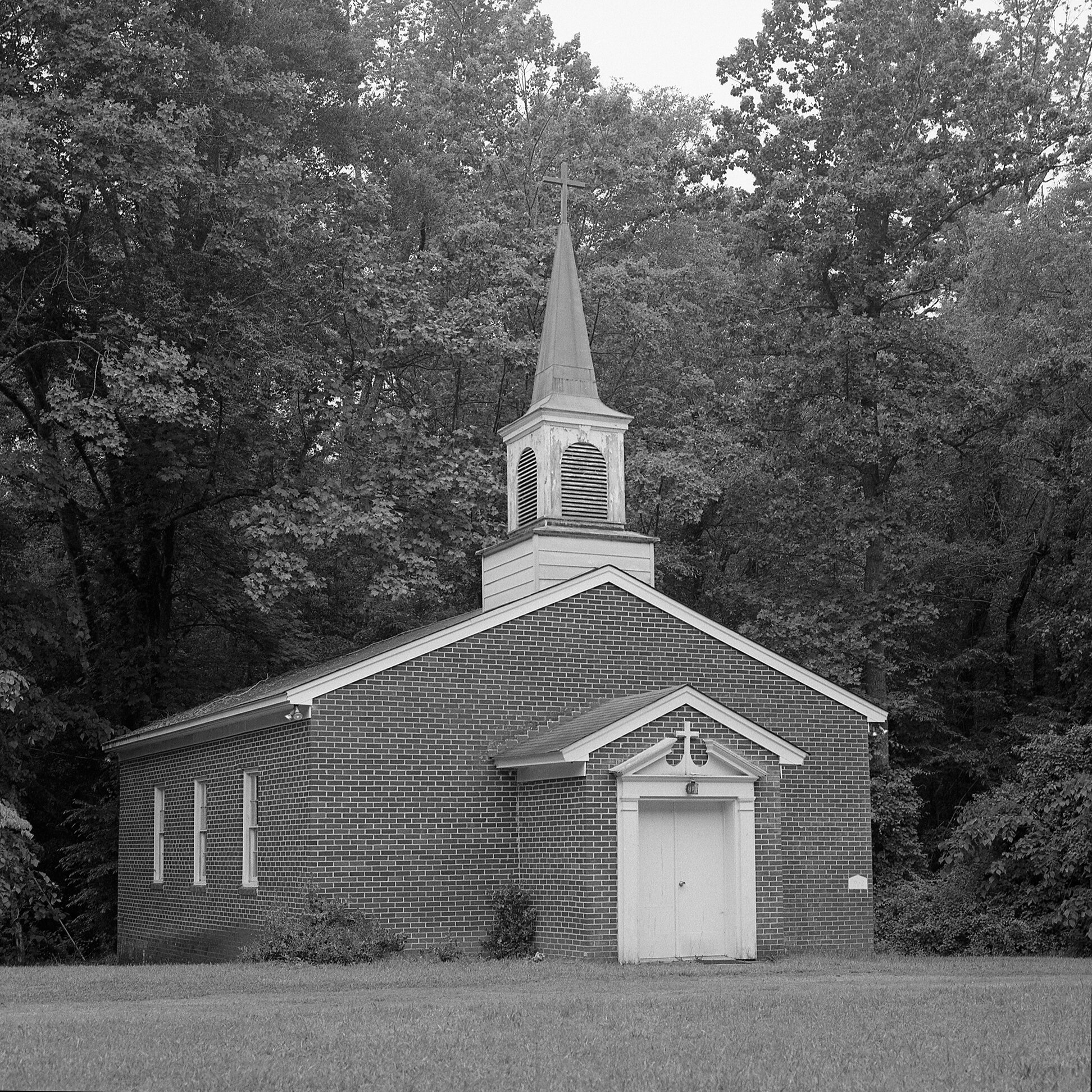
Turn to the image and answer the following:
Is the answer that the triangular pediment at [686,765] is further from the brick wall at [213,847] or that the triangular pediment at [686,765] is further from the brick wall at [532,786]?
the brick wall at [213,847]

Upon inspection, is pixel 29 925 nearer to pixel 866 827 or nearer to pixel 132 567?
pixel 132 567

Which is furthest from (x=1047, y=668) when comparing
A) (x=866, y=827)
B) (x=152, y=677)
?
(x=152, y=677)

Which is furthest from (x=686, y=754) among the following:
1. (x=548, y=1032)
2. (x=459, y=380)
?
(x=459, y=380)

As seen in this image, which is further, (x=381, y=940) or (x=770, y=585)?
(x=770, y=585)

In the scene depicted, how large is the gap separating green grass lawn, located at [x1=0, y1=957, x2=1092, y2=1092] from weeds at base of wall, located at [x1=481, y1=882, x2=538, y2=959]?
3700mm

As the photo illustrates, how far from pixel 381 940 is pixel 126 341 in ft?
45.9

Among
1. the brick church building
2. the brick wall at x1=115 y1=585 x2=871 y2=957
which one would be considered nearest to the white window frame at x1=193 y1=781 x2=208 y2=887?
the brick church building

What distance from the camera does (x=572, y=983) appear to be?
Result: 16.2 metres

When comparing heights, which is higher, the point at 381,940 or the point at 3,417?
the point at 3,417

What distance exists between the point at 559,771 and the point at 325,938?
3.79 meters

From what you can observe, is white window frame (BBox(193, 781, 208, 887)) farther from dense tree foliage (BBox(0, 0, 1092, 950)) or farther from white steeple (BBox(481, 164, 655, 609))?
white steeple (BBox(481, 164, 655, 609))

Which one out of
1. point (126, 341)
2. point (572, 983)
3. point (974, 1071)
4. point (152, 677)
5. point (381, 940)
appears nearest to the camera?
point (974, 1071)

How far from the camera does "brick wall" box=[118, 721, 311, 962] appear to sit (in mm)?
21359

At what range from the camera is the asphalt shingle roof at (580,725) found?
67.4 feet
